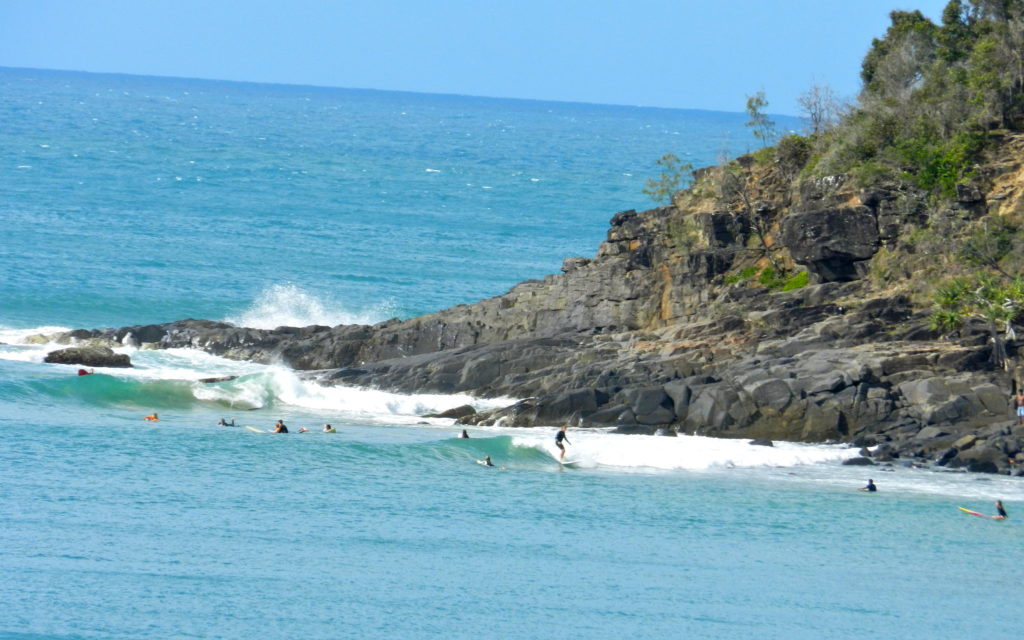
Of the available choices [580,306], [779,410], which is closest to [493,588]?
[779,410]

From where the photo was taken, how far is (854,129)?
51031 mm

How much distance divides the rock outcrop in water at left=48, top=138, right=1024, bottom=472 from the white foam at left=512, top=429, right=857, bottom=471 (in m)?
0.58

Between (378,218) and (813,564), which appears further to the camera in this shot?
(378,218)

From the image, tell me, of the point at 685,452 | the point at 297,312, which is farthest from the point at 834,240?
the point at 297,312

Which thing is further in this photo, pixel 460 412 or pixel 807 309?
pixel 807 309

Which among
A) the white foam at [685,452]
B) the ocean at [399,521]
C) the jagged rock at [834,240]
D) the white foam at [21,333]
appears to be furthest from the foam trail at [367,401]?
the white foam at [21,333]

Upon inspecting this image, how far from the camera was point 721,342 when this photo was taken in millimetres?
45219

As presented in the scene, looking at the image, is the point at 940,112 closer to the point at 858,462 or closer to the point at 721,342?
the point at 721,342

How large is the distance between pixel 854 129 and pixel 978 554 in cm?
2178

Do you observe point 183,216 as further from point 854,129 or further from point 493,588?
point 493,588

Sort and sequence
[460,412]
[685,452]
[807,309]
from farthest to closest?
[807,309]
[460,412]
[685,452]

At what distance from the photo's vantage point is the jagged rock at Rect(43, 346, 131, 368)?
5081cm

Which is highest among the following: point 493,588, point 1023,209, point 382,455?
point 1023,209

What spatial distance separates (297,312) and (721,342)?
2561 centimetres
